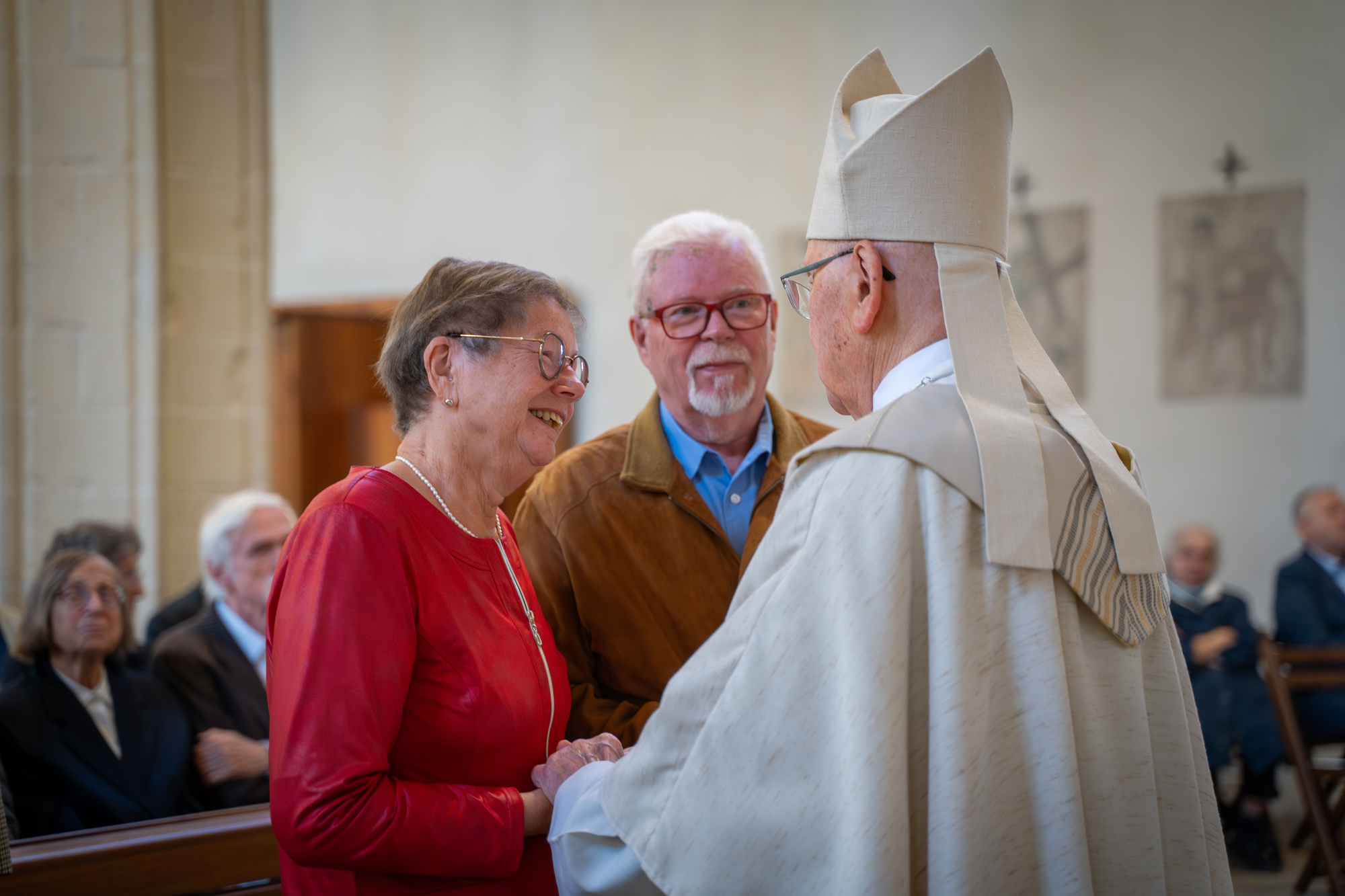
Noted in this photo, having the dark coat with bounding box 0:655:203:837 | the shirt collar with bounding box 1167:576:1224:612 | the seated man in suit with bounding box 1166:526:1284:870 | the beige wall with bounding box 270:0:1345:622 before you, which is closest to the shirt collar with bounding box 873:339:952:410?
the dark coat with bounding box 0:655:203:837

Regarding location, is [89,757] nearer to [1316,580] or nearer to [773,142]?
[773,142]

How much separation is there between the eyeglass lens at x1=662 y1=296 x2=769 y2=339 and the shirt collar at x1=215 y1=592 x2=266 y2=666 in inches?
85.3

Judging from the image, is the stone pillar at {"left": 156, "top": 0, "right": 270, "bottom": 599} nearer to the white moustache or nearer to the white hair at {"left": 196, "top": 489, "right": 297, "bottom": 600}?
the white hair at {"left": 196, "top": 489, "right": 297, "bottom": 600}

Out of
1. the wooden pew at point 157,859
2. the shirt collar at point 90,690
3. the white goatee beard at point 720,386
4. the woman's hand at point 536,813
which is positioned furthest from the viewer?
the shirt collar at point 90,690

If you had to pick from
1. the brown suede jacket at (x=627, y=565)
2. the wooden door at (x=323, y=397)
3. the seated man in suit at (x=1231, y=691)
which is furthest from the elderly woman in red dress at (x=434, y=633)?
the wooden door at (x=323, y=397)

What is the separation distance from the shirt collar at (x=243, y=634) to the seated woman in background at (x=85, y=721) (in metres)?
0.33

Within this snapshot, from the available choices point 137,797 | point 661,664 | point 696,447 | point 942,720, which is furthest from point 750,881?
point 137,797

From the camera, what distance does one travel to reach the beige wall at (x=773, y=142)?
6480 mm

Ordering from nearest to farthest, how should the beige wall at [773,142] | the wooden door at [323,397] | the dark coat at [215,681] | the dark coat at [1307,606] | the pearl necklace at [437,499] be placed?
the pearl necklace at [437,499] < the dark coat at [215,681] < the dark coat at [1307,606] < the beige wall at [773,142] < the wooden door at [323,397]

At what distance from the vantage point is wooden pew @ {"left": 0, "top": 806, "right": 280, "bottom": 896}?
2014mm

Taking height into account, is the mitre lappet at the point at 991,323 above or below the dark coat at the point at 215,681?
above

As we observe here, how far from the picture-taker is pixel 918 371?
147 cm

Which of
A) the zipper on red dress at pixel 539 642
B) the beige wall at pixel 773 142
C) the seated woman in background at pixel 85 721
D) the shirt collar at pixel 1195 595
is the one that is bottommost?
the shirt collar at pixel 1195 595

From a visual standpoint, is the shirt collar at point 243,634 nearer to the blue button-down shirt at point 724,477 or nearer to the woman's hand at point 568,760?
the blue button-down shirt at point 724,477
